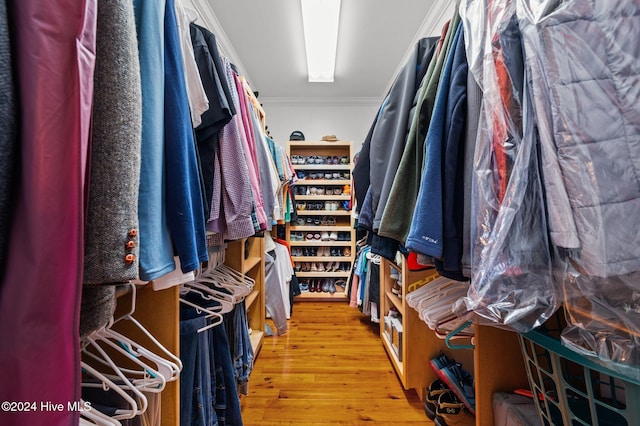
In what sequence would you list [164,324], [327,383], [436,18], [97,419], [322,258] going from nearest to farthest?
[97,419], [164,324], [327,383], [436,18], [322,258]

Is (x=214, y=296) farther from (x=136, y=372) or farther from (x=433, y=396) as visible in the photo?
(x=433, y=396)

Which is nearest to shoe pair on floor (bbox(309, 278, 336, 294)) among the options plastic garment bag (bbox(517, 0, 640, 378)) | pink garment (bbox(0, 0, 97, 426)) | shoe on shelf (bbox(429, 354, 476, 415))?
shoe on shelf (bbox(429, 354, 476, 415))

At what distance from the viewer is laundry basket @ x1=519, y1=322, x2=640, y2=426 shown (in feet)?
1.36

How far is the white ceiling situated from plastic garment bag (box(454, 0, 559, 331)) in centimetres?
152

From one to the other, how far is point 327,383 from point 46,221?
5.30 ft

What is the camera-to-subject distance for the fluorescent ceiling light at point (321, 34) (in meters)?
1.70

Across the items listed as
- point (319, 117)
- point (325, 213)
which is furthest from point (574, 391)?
point (319, 117)

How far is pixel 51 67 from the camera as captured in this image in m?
0.28

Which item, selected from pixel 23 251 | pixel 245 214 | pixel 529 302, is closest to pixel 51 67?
pixel 23 251

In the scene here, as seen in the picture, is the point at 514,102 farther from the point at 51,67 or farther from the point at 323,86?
the point at 323,86

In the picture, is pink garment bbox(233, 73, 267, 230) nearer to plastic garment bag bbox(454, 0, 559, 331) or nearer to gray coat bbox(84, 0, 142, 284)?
gray coat bbox(84, 0, 142, 284)

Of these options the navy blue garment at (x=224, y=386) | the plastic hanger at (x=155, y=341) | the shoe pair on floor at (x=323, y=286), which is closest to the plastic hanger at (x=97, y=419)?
the plastic hanger at (x=155, y=341)

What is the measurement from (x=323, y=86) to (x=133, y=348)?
2847 mm

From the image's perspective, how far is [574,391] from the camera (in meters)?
0.49
